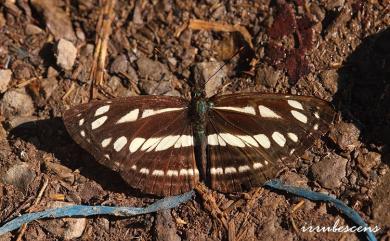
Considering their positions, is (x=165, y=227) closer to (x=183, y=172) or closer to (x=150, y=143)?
(x=183, y=172)

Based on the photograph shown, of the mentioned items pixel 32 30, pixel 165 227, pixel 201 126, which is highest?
pixel 32 30

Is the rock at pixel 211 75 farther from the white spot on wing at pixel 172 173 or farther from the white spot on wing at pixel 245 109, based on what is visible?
the white spot on wing at pixel 172 173

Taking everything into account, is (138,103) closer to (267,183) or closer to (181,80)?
(181,80)

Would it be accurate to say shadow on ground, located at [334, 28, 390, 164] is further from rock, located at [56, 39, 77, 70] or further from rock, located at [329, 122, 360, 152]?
rock, located at [56, 39, 77, 70]

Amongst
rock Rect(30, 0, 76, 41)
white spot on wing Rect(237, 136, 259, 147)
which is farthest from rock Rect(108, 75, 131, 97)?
white spot on wing Rect(237, 136, 259, 147)

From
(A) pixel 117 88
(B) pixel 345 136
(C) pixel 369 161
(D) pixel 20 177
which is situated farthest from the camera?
(A) pixel 117 88

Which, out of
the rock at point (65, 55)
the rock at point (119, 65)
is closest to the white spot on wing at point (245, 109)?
the rock at point (119, 65)

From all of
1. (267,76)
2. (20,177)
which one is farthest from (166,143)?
(20,177)

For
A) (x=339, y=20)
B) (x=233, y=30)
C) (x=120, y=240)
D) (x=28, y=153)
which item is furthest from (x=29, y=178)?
(x=339, y=20)

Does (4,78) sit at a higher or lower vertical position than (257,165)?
higher
